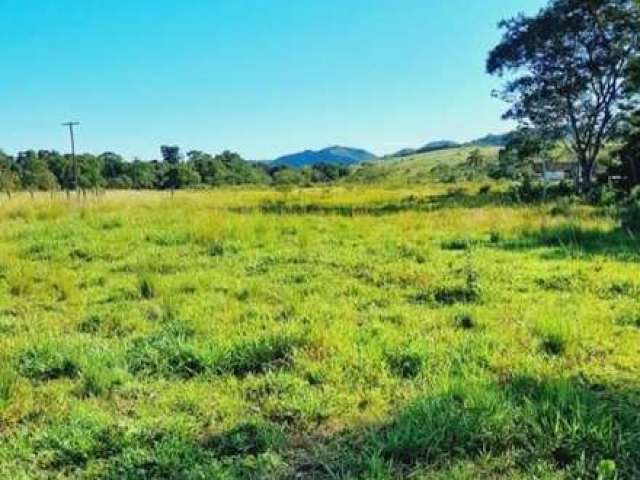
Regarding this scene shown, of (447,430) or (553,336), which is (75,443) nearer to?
(447,430)

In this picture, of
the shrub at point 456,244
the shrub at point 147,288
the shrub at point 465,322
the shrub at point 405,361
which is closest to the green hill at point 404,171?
the shrub at point 456,244

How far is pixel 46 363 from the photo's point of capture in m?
5.04

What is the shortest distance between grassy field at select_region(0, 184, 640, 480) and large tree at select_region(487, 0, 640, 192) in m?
20.3

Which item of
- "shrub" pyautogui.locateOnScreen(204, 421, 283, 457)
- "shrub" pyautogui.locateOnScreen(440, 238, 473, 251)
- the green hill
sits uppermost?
the green hill

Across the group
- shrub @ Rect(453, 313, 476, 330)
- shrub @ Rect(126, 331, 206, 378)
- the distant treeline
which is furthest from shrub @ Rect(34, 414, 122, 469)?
the distant treeline

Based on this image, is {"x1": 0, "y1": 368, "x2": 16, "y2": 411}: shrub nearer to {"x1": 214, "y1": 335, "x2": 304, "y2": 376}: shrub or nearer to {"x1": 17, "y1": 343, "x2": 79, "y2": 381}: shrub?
{"x1": 17, "y1": 343, "x2": 79, "y2": 381}: shrub

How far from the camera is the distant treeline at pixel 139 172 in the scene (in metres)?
79.2

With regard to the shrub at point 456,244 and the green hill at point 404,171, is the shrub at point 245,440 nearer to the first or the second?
the shrub at point 456,244

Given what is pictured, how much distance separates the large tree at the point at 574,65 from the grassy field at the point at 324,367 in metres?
20.3

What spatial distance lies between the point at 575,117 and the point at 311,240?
70.6ft

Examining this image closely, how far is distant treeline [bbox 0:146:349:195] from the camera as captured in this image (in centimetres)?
7919

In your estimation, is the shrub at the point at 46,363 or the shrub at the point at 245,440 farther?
the shrub at the point at 46,363

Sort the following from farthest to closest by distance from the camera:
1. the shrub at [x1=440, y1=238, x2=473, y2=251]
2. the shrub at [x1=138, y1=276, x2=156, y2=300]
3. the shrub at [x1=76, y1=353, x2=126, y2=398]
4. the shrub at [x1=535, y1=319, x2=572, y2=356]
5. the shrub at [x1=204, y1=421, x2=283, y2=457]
Result: the shrub at [x1=440, y1=238, x2=473, y2=251] → the shrub at [x1=138, y1=276, x2=156, y2=300] → the shrub at [x1=535, y1=319, x2=572, y2=356] → the shrub at [x1=76, y1=353, x2=126, y2=398] → the shrub at [x1=204, y1=421, x2=283, y2=457]

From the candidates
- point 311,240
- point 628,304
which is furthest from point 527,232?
point 628,304
